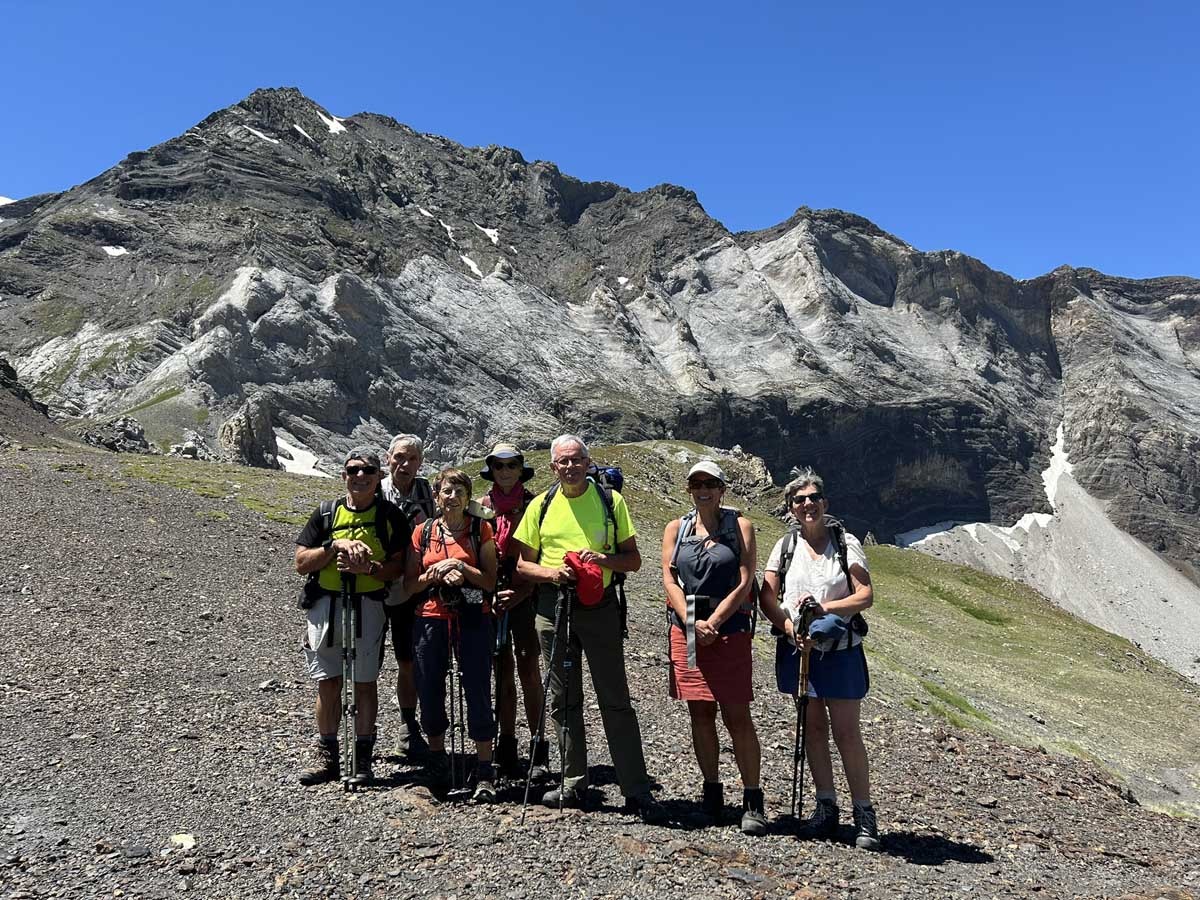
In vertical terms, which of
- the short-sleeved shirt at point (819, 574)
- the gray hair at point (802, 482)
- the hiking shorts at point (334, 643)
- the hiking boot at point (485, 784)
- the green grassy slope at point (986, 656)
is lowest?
the green grassy slope at point (986, 656)

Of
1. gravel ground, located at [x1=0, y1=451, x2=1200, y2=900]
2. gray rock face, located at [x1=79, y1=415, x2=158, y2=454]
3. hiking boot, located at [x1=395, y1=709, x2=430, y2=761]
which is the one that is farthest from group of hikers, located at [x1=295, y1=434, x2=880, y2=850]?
gray rock face, located at [x1=79, y1=415, x2=158, y2=454]

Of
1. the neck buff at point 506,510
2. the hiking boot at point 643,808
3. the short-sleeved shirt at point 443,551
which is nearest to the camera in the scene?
the hiking boot at point 643,808

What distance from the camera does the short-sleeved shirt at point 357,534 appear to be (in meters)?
8.37

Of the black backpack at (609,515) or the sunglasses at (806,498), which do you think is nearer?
the sunglasses at (806,498)

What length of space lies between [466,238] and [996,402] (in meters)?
126

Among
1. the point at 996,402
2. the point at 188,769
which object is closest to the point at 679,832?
the point at 188,769

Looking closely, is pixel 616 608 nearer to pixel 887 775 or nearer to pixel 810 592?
pixel 810 592

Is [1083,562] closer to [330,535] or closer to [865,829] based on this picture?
[865,829]

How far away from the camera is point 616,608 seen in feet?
26.7

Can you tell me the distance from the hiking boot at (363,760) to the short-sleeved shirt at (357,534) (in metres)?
1.51

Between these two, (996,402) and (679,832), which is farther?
(996,402)

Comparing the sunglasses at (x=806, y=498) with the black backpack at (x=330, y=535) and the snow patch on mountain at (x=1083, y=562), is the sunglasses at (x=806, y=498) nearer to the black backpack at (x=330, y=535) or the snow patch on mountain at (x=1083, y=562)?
the black backpack at (x=330, y=535)

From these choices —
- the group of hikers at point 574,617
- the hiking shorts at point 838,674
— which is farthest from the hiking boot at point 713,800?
the hiking shorts at point 838,674

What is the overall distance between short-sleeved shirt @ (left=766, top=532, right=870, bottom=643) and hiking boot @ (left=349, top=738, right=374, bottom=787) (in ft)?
14.4
